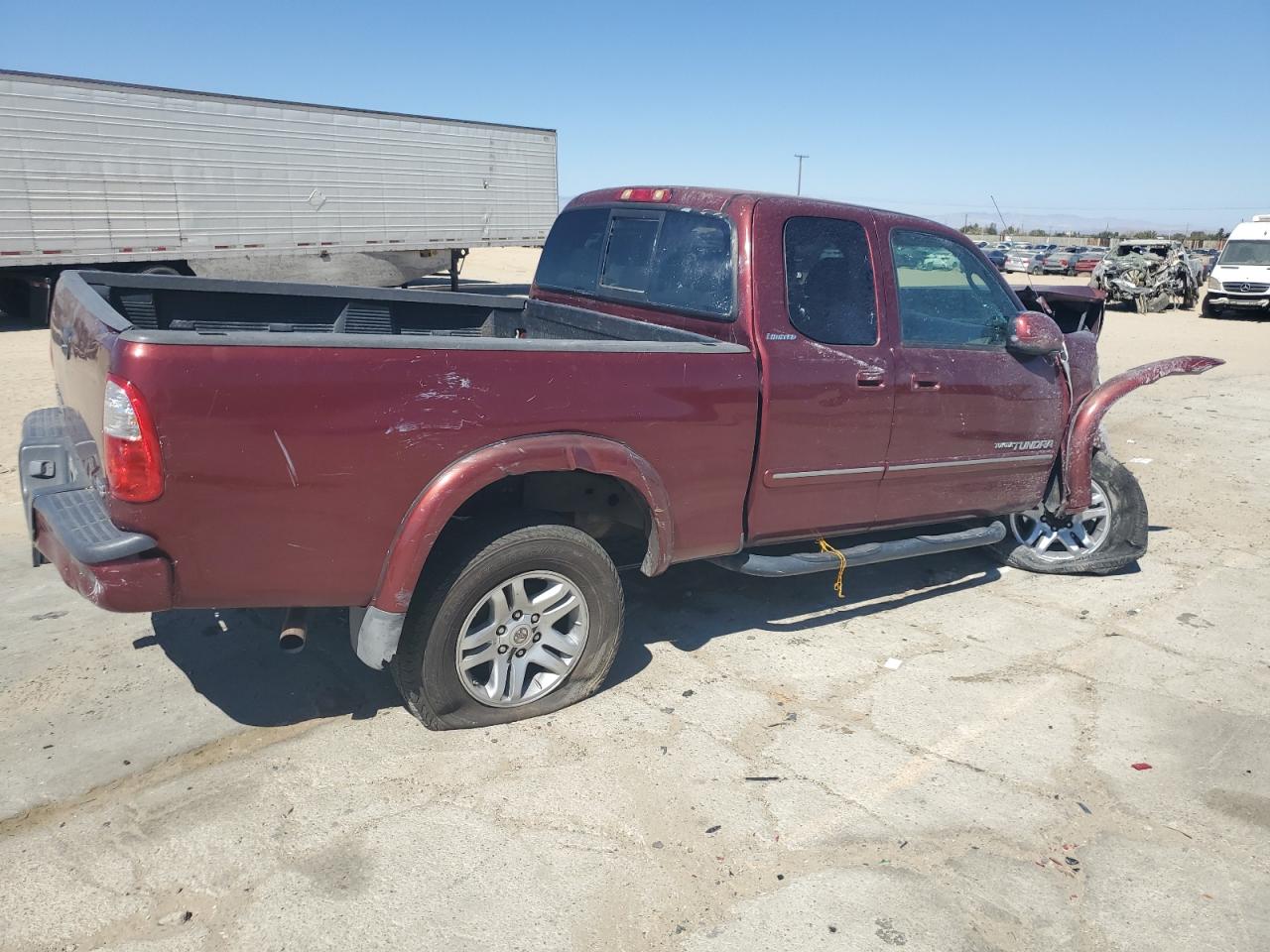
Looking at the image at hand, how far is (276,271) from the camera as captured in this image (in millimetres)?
19078

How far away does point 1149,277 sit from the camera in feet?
83.5

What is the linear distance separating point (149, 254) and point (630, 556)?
51.5ft

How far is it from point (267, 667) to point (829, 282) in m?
2.96

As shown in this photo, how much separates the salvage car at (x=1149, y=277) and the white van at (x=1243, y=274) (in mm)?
1084

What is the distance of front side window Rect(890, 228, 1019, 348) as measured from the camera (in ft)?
14.6

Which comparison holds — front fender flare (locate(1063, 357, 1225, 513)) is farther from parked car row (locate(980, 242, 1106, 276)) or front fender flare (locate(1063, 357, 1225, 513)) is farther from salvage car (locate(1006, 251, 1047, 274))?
parked car row (locate(980, 242, 1106, 276))

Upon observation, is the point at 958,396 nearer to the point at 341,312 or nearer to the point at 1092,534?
the point at 1092,534

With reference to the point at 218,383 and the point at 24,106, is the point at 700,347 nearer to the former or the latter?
the point at 218,383

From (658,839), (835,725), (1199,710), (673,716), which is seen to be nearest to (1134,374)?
(1199,710)

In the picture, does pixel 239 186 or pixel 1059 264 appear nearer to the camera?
pixel 239 186

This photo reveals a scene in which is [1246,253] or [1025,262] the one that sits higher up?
[1246,253]

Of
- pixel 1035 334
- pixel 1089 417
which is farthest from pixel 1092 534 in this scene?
pixel 1035 334

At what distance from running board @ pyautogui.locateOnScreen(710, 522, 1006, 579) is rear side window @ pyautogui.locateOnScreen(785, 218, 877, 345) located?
97 centimetres

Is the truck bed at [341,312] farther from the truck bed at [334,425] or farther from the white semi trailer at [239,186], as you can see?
the white semi trailer at [239,186]
